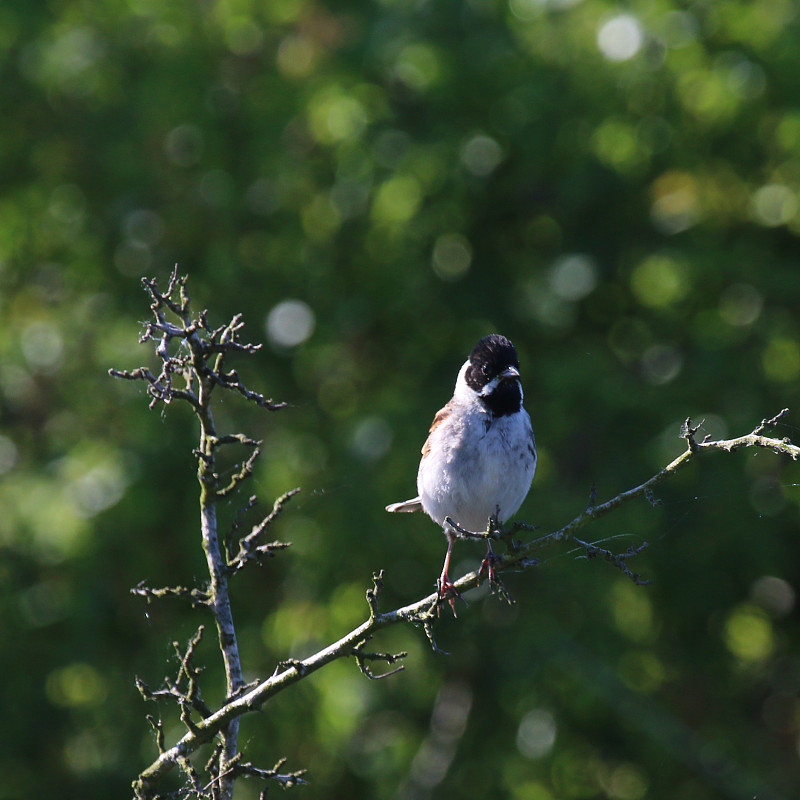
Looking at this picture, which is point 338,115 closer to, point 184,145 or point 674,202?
point 184,145

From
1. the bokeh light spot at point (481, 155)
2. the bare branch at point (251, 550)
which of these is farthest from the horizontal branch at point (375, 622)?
the bokeh light spot at point (481, 155)

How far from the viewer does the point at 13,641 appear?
5957mm

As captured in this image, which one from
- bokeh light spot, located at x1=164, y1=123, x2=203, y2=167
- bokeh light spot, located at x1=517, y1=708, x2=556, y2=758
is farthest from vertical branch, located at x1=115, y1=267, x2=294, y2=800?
bokeh light spot, located at x1=164, y1=123, x2=203, y2=167

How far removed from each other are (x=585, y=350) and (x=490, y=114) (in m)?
1.57

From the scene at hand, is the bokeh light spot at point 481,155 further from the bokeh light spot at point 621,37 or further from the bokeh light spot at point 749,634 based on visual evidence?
the bokeh light spot at point 749,634

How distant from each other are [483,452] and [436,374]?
8.23 feet

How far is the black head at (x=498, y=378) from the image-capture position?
143 inches

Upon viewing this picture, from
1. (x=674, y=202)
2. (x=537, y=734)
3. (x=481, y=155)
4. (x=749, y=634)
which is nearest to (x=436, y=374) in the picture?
(x=481, y=155)

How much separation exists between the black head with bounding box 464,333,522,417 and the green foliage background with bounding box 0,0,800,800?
1.59m

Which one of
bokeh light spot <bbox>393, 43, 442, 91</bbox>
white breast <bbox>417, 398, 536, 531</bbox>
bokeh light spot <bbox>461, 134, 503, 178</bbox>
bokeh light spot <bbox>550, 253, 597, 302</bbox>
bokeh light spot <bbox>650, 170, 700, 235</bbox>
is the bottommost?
white breast <bbox>417, 398, 536, 531</bbox>

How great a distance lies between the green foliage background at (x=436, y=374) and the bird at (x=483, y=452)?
1569mm

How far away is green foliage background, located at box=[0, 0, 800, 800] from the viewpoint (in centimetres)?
552

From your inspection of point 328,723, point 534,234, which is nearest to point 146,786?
point 328,723

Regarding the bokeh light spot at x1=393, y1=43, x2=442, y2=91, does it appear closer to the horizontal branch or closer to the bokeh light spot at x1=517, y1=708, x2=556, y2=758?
the bokeh light spot at x1=517, y1=708, x2=556, y2=758
